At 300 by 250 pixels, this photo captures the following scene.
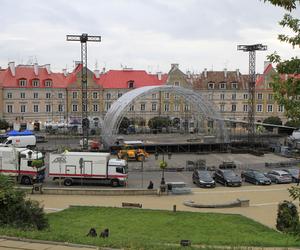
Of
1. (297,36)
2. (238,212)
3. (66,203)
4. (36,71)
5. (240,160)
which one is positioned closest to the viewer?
(297,36)

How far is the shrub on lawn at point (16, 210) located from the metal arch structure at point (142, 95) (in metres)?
39.8

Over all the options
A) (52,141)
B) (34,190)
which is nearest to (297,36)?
(34,190)

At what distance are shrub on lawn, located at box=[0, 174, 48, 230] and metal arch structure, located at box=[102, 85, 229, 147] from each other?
130ft

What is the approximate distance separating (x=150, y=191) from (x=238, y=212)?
8.13 metres

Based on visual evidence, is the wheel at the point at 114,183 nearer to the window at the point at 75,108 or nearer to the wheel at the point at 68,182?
the wheel at the point at 68,182

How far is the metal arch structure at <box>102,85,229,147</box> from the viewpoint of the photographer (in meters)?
59.6

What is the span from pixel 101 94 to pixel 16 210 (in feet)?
240

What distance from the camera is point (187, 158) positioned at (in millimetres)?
58031

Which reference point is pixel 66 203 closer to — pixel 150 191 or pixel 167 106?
pixel 150 191

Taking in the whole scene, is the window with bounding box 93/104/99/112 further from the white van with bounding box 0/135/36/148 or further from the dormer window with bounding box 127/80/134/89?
the white van with bounding box 0/135/36/148

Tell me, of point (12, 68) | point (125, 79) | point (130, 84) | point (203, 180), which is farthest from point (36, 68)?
point (203, 180)

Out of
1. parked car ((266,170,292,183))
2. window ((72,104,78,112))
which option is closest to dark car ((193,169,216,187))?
parked car ((266,170,292,183))

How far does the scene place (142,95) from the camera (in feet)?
198

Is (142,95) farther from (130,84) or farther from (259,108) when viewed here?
(259,108)
